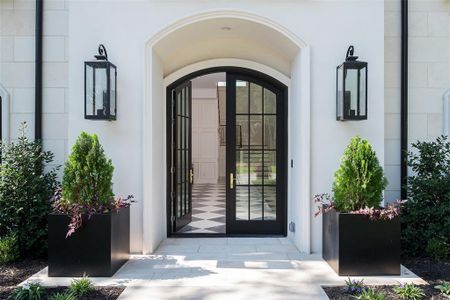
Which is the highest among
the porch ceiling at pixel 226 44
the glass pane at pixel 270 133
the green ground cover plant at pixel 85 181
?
the porch ceiling at pixel 226 44

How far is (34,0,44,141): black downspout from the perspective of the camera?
5.46 metres

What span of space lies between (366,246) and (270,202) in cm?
201

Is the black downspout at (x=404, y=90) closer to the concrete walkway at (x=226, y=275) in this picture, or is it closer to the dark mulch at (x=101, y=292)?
the concrete walkway at (x=226, y=275)

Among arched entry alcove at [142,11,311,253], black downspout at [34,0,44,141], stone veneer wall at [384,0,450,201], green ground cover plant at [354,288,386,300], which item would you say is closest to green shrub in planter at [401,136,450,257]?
stone veneer wall at [384,0,450,201]

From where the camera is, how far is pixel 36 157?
16.5ft

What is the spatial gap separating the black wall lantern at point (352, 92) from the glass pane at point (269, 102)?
132cm

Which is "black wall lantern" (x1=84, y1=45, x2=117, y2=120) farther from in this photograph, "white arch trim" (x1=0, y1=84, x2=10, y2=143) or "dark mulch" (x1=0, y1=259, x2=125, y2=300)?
"dark mulch" (x1=0, y1=259, x2=125, y2=300)

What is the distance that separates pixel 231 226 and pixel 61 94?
116 inches

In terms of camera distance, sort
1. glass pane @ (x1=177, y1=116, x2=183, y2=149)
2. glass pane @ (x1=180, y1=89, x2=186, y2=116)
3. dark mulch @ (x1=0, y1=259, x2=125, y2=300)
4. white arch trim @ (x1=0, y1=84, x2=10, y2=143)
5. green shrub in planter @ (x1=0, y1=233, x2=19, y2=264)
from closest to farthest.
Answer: dark mulch @ (x1=0, y1=259, x2=125, y2=300) → green shrub in planter @ (x1=0, y1=233, x2=19, y2=264) → white arch trim @ (x1=0, y1=84, x2=10, y2=143) → glass pane @ (x1=177, y1=116, x2=183, y2=149) → glass pane @ (x1=180, y1=89, x2=186, y2=116)

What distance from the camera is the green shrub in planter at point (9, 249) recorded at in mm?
4523

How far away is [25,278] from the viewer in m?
4.18

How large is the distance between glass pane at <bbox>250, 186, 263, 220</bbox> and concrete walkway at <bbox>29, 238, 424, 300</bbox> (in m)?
0.67

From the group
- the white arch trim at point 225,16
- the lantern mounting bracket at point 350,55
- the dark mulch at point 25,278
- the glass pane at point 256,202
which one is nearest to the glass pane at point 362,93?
the lantern mounting bracket at point 350,55

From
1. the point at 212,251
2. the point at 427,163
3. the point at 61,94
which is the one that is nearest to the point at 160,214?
the point at 212,251
